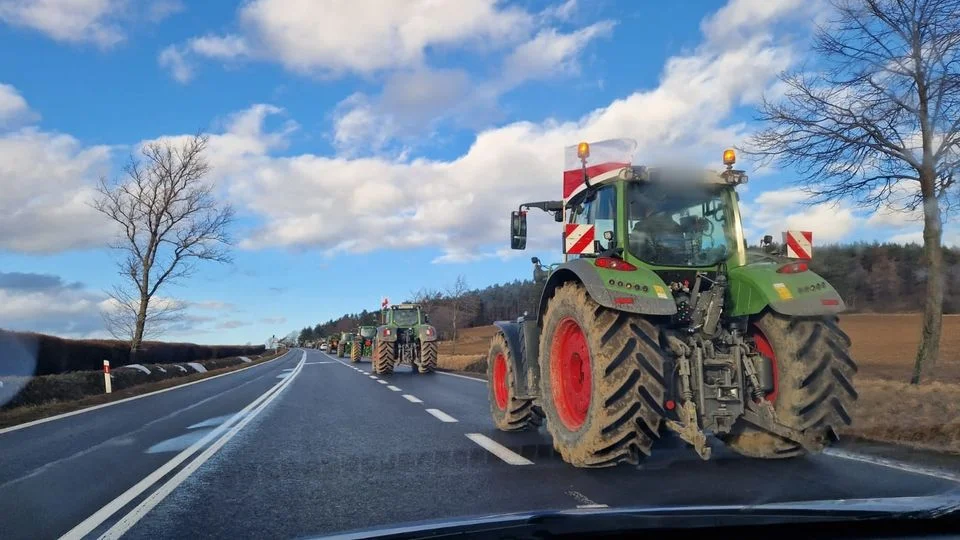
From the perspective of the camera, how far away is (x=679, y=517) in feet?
8.36

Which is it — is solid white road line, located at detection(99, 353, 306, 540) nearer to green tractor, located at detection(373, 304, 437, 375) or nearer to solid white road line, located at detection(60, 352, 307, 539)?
solid white road line, located at detection(60, 352, 307, 539)

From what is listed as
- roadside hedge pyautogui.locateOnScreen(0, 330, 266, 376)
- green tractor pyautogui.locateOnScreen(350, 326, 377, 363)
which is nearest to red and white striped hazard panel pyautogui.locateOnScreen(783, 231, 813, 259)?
roadside hedge pyautogui.locateOnScreen(0, 330, 266, 376)

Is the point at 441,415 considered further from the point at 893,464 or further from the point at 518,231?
the point at 893,464

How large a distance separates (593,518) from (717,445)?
194 inches

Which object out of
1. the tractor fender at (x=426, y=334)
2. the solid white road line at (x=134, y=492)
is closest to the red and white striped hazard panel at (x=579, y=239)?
the solid white road line at (x=134, y=492)

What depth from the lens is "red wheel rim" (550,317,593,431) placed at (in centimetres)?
613

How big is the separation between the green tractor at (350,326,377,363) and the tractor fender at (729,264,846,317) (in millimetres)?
37322

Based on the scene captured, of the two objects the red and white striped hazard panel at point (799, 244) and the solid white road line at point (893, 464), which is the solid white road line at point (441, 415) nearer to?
the solid white road line at point (893, 464)

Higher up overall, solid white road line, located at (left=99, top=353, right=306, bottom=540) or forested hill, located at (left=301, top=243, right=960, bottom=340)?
forested hill, located at (left=301, top=243, right=960, bottom=340)

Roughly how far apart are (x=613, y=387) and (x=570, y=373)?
3.57 feet

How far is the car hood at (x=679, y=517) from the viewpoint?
98.3 inches

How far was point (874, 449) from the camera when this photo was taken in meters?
6.62

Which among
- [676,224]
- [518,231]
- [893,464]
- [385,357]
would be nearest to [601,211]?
[676,224]

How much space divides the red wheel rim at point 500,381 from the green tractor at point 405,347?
14094 millimetres
